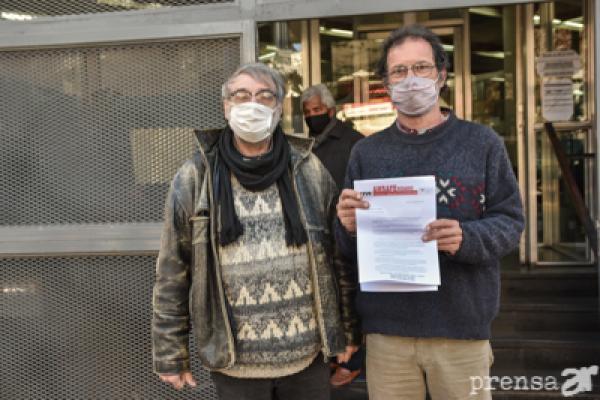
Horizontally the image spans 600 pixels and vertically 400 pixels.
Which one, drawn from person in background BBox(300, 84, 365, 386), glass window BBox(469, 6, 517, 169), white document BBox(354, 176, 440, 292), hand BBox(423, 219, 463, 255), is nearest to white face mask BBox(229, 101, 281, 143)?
white document BBox(354, 176, 440, 292)

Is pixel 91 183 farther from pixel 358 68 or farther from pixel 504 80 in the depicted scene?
pixel 504 80

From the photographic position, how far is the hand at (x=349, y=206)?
6.73 ft

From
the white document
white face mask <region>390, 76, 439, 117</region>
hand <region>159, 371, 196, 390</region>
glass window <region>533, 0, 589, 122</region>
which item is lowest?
hand <region>159, 371, 196, 390</region>

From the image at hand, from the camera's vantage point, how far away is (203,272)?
2.18m

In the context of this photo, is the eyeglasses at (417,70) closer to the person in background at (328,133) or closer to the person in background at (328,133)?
the person in background at (328,133)

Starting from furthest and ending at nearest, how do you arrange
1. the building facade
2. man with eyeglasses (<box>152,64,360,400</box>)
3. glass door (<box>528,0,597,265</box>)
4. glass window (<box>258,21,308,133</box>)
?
glass window (<box>258,21,308,133</box>) → glass door (<box>528,0,597,265</box>) → the building facade → man with eyeglasses (<box>152,64,360,400</box>)

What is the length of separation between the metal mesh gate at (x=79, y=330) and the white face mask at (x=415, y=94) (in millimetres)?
1730

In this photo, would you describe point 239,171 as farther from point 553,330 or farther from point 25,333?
point 553,330

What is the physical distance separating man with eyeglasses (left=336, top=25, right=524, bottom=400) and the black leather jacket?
16cm

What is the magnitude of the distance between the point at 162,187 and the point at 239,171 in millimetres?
1216

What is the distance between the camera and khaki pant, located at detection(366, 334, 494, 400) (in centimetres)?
214

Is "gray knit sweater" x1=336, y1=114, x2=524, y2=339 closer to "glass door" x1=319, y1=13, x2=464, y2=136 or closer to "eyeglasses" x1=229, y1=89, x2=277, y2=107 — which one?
"eyeglasses" x1=229, y1=89, x2=277, y2=107

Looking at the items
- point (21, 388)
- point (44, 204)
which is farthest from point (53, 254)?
point (21, 388)

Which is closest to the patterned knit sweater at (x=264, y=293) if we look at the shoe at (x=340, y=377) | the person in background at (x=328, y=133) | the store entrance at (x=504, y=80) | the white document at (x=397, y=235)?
the white document at (x=397, y=235)
